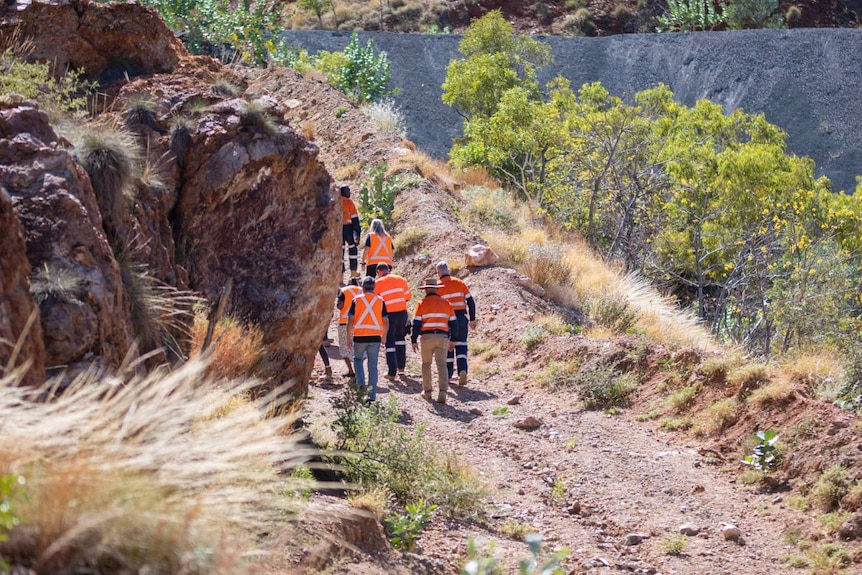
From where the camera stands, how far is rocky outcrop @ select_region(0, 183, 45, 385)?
5.43 meters

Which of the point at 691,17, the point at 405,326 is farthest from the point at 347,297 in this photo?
the point at 691,17

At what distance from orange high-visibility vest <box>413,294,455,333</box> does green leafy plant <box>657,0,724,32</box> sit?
52.8 meters

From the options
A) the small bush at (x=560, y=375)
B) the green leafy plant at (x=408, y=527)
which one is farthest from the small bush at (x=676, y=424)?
the green leafy plant at (x=408, y=527)

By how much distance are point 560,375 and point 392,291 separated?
102 inches

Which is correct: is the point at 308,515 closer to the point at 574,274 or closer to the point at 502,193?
the point at 574,274

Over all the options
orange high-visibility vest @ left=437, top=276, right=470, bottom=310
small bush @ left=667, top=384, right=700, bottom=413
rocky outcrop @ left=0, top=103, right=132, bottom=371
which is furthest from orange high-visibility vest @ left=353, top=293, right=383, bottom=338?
rocky outcrop @ left=0, top=103, right=132, bottom=371

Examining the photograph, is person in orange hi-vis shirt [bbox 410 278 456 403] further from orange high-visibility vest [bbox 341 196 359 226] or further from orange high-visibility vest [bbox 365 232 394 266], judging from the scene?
orange high-visibility vest [bbox 341 196 359 226]

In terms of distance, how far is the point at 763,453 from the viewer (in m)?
11.2

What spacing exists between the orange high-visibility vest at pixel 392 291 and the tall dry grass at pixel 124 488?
890 centimetres

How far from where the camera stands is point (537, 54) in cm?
3966

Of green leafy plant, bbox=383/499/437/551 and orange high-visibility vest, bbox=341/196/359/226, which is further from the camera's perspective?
orange high-visibility vest, bbox=341/196/359/226

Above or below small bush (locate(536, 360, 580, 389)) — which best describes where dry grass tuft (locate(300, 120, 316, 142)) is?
above

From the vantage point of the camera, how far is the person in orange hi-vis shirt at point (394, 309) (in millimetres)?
13812

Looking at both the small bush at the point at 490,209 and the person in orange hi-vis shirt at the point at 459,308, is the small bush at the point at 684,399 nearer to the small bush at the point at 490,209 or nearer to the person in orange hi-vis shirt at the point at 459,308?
the person in orange hi-vis shirt at the point at 459,308
